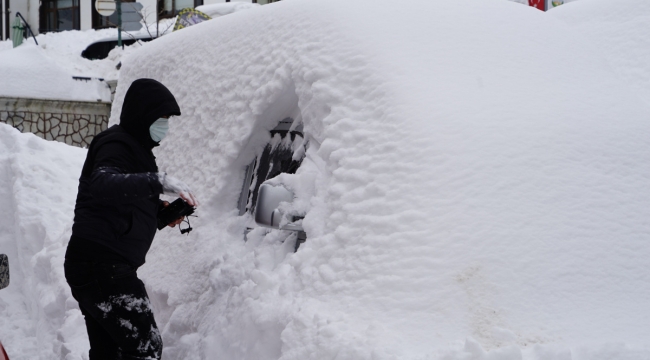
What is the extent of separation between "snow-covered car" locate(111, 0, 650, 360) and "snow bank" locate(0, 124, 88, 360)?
1.36m

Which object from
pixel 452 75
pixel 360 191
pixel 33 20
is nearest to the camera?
pixel 360 191

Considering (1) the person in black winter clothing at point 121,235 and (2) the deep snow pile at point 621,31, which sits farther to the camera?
(2) the deep snow pile at point 621,31

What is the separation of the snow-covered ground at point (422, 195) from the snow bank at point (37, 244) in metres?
1.18

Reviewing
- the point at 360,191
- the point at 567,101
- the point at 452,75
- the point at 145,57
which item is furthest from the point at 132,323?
the point at 145,57

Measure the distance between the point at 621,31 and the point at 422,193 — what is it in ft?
7.79

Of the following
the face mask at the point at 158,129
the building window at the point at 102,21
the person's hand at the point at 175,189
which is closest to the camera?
the person's hand at the point at 175,189

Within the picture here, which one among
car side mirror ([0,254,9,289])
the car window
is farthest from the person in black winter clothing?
the car window

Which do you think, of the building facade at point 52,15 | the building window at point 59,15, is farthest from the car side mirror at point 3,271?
the building window at point 59,15

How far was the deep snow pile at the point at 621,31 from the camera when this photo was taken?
3.99 metres

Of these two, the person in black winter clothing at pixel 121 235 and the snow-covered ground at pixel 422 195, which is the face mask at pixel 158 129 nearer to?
the person in black winter clothing at pixel 121 235

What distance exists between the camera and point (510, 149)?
2643mm

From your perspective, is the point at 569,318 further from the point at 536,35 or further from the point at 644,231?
the point at 536,35

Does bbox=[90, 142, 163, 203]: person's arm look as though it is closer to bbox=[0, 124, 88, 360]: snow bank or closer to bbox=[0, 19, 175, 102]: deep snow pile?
bbox=[0, 124, 88, 360]: snow bank

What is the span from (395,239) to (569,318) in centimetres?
60
